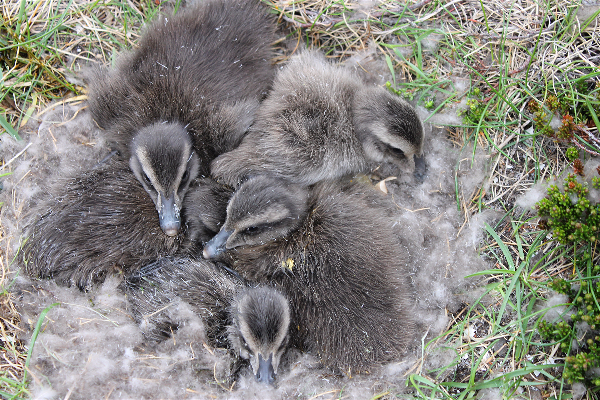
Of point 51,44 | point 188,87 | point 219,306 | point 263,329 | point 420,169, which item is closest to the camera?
point 263,329

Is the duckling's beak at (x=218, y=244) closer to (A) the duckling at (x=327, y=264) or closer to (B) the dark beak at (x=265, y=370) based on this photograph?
(A) the duckling at (x=327, y=264)

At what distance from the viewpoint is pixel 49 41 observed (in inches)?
160

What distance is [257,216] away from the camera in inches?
122

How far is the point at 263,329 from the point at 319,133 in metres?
1.50

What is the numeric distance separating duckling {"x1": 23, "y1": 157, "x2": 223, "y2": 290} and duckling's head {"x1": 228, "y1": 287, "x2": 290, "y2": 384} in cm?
67

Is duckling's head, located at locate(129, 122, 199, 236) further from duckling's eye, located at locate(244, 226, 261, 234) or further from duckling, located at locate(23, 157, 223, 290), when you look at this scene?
duckling's eye, located at locate(244, 226, 261, 234)

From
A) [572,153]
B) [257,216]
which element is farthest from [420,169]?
[257,216]

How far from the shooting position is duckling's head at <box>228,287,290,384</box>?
9.62 ft

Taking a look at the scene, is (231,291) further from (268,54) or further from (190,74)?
(268,54)

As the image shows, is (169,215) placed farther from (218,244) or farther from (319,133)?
(319,133)

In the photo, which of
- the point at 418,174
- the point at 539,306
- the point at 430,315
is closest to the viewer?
the point at 539,306

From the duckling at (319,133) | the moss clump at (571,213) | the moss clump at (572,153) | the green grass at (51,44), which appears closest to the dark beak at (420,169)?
the duckling at (319,133)

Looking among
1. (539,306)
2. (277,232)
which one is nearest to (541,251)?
(539,306)

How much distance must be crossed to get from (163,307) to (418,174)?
7.22 ft
